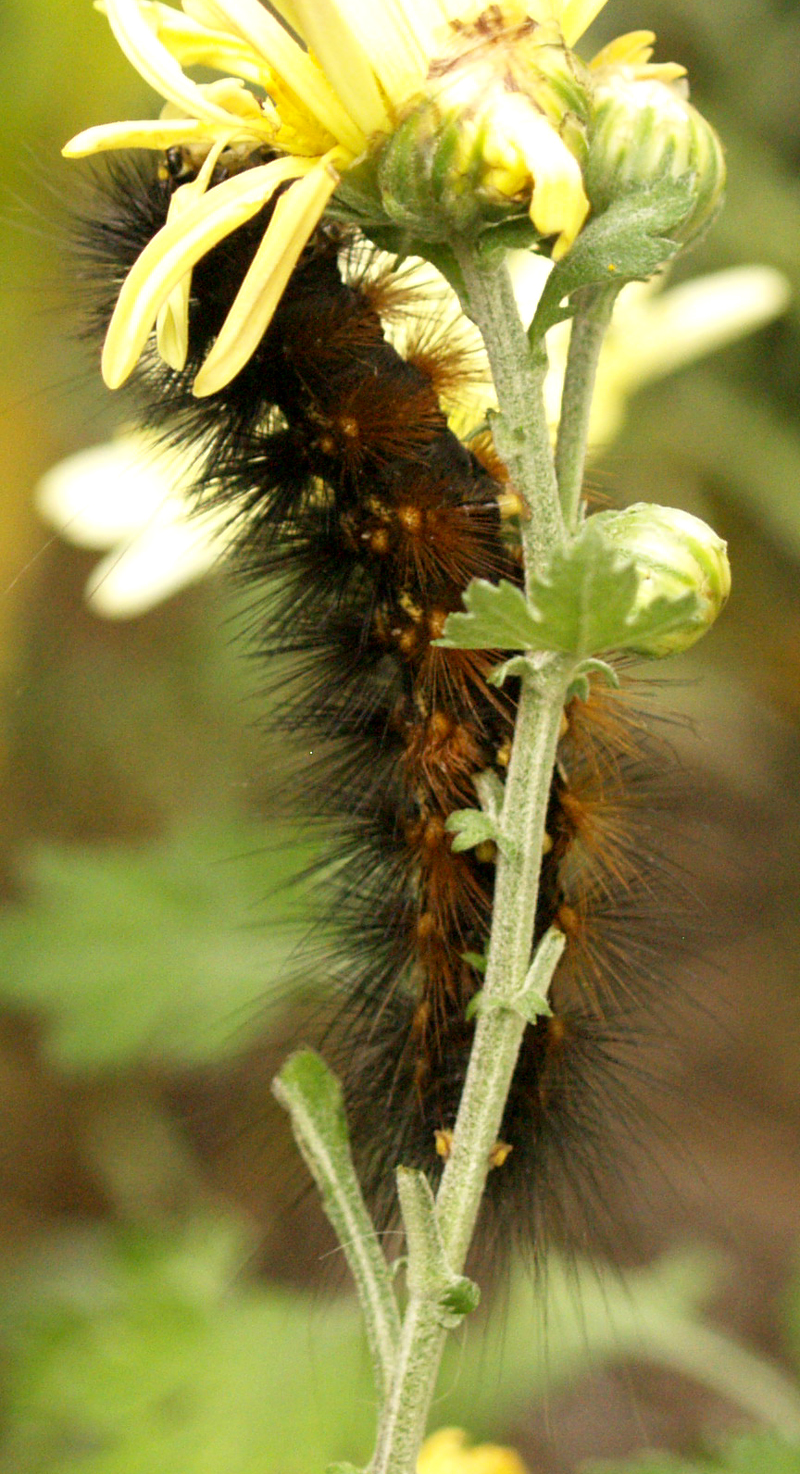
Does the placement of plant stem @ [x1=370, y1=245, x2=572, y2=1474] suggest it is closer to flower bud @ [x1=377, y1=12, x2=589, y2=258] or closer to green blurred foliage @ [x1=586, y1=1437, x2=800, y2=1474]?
flower bud @ [x1=377, y1=12, x2=589, y2=258]

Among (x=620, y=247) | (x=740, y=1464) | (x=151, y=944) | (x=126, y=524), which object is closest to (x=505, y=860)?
(x=620, y=247)

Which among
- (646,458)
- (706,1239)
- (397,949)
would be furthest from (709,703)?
(397,949)

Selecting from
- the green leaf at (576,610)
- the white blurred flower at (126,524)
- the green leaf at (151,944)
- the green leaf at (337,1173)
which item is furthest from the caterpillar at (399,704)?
the green leaf at (151,944)

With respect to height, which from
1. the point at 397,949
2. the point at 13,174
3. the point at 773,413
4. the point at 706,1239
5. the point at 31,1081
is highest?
the point at 13,174

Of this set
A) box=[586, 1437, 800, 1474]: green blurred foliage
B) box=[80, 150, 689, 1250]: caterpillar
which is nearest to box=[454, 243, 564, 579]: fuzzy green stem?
box=[80, 150, 689, 1250]: caterpillar

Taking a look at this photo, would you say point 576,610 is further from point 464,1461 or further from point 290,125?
point 464,1461

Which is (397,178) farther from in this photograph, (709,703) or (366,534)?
(709,703)

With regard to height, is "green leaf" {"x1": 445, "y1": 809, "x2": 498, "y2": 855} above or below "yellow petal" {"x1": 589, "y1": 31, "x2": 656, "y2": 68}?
below
